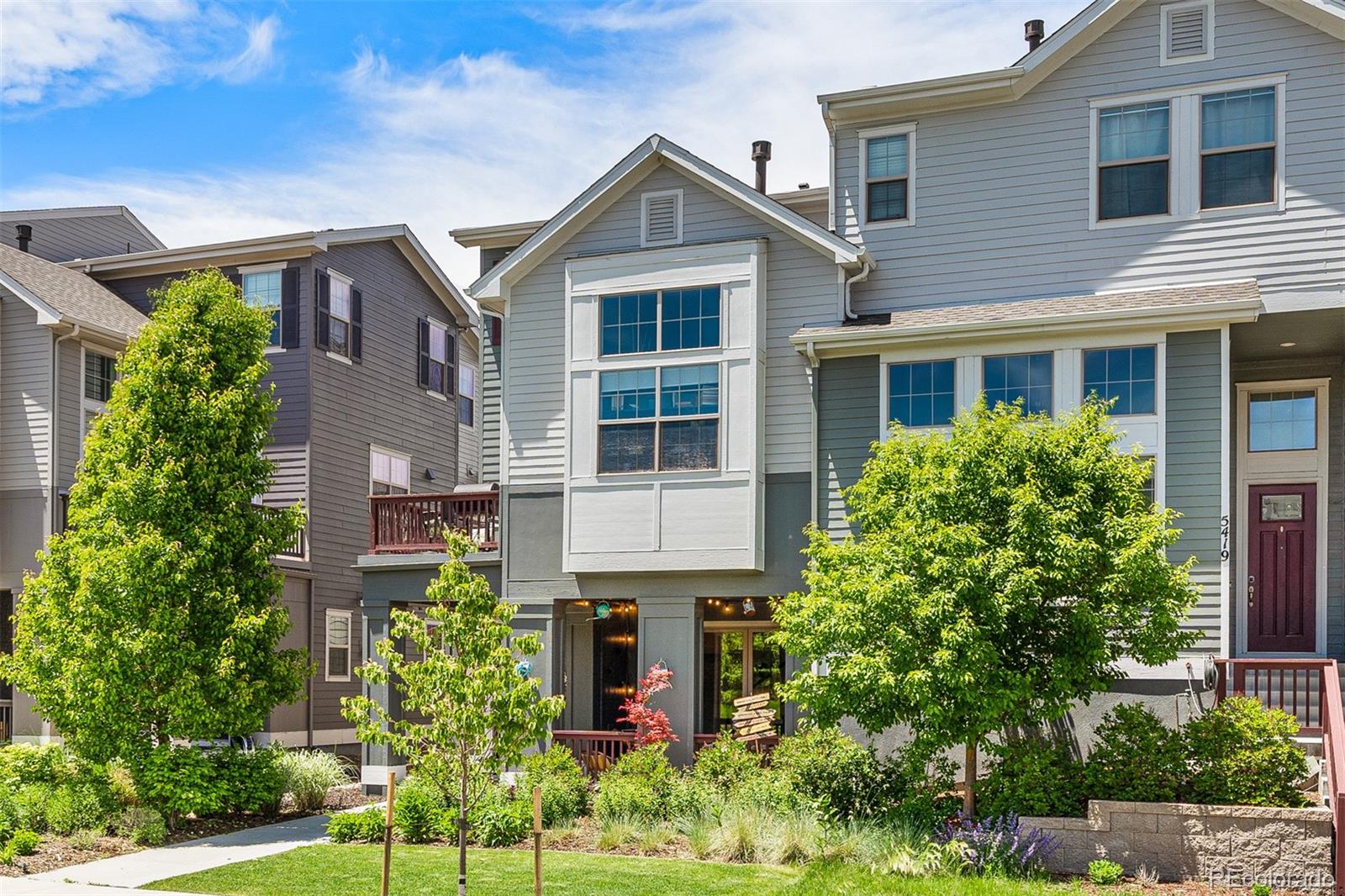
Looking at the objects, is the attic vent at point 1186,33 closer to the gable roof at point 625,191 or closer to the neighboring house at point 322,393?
the gable roof at point 625,191

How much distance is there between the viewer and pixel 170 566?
1659cm

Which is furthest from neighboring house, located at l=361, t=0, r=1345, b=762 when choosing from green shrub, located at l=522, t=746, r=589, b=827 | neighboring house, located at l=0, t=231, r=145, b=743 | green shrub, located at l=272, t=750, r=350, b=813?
neighboring house, located at l=0, t=231, r=145, b=743

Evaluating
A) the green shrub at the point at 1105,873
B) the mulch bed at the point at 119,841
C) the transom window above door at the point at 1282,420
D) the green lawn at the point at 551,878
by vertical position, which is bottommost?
the mulch bed at the point at 119,841

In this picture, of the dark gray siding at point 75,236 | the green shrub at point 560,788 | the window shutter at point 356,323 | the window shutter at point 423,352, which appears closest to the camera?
the green shrub at point 560,788

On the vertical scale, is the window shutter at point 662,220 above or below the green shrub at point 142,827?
above

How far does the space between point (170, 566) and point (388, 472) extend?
1064 centimetres

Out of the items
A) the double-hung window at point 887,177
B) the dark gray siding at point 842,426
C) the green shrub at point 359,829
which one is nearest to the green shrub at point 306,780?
the green shrub at point 359,829

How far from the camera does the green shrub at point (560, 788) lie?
15.9 m

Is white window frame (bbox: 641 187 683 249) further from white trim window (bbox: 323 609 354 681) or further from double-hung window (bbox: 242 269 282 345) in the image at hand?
white trim window (bbox: 323 609 354 681)

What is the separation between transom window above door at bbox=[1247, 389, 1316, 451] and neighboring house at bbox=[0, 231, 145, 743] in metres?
19.2

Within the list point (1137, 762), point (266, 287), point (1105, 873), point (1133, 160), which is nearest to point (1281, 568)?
point (1137, 762)

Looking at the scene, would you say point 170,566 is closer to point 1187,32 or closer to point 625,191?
point 625,191

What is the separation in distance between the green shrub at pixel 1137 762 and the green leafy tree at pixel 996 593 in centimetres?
54

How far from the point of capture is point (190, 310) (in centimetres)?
1758
